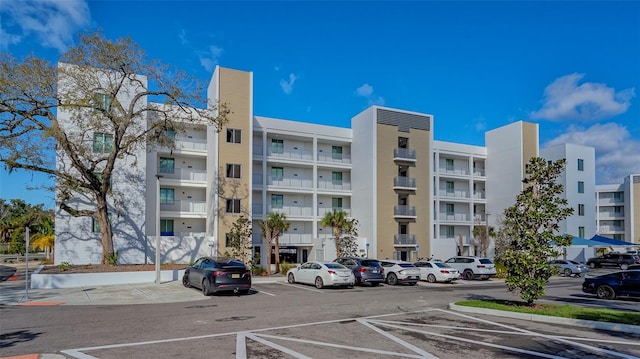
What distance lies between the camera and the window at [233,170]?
33.3m

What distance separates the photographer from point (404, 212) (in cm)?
3984

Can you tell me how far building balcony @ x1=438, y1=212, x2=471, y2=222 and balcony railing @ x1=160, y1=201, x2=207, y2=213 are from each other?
83.7 feet

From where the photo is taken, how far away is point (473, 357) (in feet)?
27.1

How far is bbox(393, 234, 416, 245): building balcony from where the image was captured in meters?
39.2

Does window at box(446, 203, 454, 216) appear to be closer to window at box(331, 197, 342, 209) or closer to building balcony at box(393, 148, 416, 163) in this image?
building balcony at box(393, 148, 416, 163)

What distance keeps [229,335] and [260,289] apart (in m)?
11.1

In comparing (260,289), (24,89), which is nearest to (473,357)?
(260,289)

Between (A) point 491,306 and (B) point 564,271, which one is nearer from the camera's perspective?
(A) point 491,306

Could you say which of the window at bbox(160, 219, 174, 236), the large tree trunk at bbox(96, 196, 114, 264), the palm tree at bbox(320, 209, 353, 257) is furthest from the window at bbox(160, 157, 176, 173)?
the palm tree at bbox(320, 209, 353, 257)

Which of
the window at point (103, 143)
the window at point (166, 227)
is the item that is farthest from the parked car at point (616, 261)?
the window at point (103, 143)

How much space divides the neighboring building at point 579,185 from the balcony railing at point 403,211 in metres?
21.1

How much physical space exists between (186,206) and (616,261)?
41092 millimetres

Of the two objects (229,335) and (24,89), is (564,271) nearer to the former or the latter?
(229,335)

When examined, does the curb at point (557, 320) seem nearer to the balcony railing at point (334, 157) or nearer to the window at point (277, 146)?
the window at point (277, 146)
